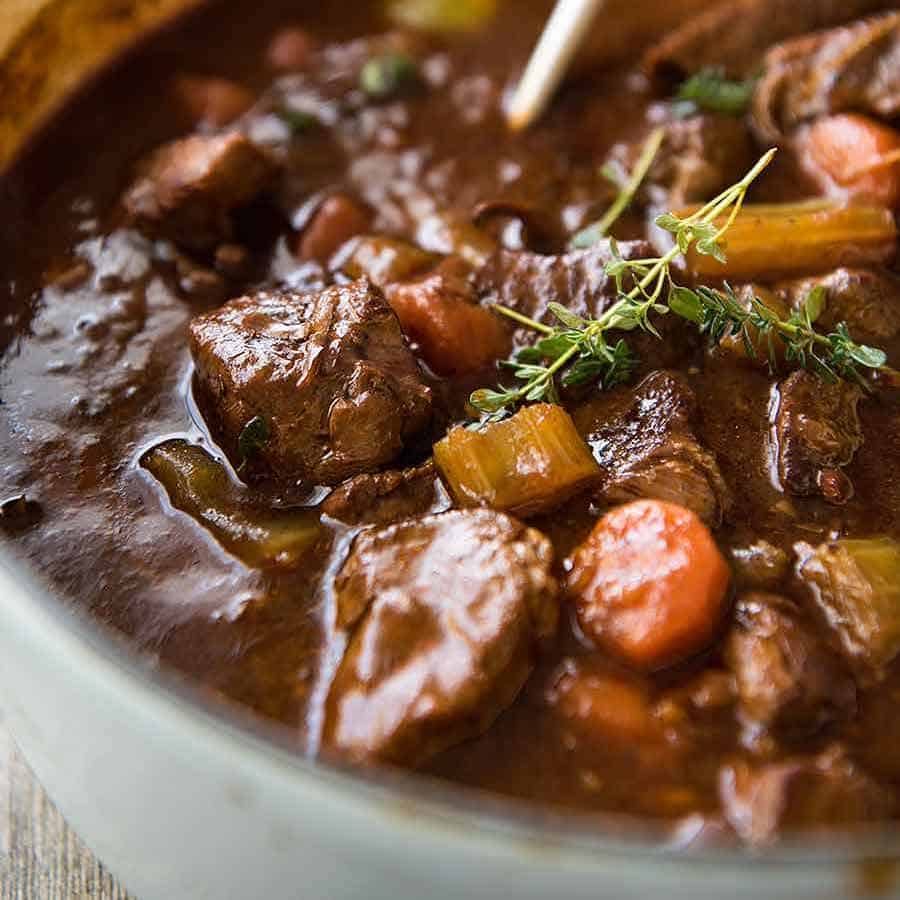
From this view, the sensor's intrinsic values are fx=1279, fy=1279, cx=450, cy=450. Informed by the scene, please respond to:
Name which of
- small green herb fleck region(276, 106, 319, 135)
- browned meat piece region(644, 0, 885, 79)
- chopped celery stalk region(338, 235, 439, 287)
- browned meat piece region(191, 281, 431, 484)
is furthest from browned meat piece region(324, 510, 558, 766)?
Result: browned meat piece region(644, 0, 885, 79)

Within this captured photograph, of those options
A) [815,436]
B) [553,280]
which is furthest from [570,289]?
[815,436]

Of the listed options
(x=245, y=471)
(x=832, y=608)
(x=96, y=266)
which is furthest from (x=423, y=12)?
(x=832, y=608)

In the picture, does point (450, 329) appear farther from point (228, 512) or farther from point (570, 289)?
point (228, 512)

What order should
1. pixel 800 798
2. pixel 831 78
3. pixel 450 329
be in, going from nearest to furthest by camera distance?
pixel 800 798 → pixel 450 329 → pixel 831 78

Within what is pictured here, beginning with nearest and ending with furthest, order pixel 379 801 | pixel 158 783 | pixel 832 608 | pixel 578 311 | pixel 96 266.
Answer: pixel 379 801
pixel 158 783
pixel 832 608
pixel 578 311
pixel 96 266

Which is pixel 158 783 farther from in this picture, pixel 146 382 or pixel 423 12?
pixel 423 12

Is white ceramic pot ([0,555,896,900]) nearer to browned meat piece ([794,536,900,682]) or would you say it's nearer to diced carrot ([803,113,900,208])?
browned meat piece ([794,536,900,682])
